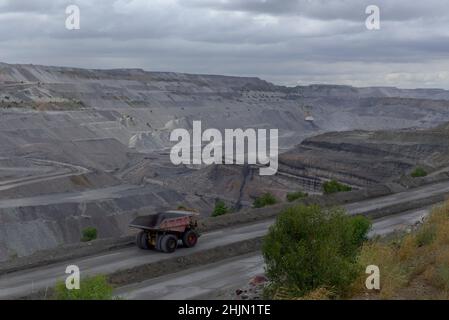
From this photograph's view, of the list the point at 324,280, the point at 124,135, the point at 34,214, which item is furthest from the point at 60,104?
the point at 324,280

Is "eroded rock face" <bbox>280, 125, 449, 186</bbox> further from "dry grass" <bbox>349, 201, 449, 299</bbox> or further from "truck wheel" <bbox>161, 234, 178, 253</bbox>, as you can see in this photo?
"dry grass" <bbox>349, 201, 449, 299</bbox>

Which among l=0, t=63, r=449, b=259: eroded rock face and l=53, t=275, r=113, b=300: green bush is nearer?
l=53, t=275, r=113, b=300: green bush

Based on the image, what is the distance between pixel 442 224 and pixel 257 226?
8842 millimetres

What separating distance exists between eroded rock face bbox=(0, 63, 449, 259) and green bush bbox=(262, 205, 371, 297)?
971 inches

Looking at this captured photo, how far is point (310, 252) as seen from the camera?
1145cm

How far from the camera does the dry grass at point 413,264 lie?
11422 mm

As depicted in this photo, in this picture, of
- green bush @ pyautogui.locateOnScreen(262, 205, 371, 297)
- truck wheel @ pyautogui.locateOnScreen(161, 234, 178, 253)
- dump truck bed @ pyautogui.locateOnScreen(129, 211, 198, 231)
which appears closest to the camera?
green bush @ pyautogui.locateOnScreen(262, 205, 371, 297)

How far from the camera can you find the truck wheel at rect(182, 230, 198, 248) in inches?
773

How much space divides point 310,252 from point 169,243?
8438 millimetres

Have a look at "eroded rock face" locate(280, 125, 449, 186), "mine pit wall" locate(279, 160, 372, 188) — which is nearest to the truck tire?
"eroded rock face" locate(280, 125, 449, 186)

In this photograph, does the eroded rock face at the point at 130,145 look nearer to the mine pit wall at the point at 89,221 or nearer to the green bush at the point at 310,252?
the mine pit wall at the point at 89,221
